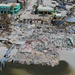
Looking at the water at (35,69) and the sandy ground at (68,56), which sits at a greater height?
the sandy ground at (68,56)

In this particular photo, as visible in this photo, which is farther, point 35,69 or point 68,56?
point 68,56

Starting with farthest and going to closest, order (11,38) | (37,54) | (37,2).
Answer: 1. (37,2)
2. (11,38)
3. (37,54)

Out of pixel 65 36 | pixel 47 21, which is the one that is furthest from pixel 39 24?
pixel 65 36

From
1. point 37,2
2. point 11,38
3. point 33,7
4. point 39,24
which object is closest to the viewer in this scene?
point 11,38

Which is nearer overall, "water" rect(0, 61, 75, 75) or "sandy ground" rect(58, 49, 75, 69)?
"water" rect(0, 61, 75, 75)

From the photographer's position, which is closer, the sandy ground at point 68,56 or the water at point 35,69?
the water at point 35,69

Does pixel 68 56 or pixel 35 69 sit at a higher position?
pixel 68 56

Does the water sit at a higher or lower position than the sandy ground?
lower

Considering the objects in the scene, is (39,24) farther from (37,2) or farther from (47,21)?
(37,2)
